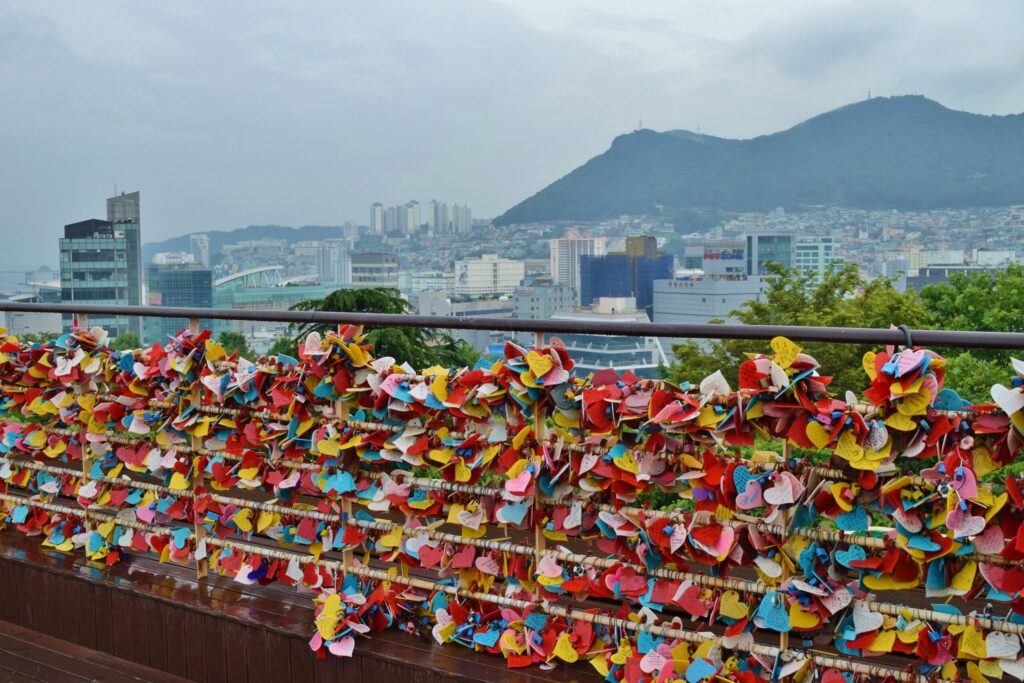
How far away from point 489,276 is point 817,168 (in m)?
23.2

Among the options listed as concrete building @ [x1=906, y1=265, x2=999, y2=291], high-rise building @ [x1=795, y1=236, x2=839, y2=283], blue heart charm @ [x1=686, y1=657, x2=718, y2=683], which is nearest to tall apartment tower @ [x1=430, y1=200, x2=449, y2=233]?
high-rise building @ [x1=795, y1=236, x2=839, y2=283]

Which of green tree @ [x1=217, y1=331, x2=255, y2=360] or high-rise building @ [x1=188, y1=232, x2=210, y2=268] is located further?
high-rise building @ [x1=188, y1=232, x2=210, y2=268]

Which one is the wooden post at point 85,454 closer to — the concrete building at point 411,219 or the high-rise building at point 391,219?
the concrete building at point 411,219

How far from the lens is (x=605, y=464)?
5.55 ft

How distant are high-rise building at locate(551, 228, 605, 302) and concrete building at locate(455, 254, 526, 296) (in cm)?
179

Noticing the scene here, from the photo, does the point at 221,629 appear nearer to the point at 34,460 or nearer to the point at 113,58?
the point at 34,460

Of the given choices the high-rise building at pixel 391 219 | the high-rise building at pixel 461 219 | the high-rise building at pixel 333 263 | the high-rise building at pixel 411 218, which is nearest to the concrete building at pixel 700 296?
the high-rise building at pixel 333 263

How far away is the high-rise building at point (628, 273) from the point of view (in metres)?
45.3

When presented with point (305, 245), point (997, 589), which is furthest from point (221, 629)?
point (305, 245)

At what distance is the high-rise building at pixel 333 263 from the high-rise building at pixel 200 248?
5.16 meters

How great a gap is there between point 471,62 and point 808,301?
58.6 metres

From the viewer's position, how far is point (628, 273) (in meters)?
45.8

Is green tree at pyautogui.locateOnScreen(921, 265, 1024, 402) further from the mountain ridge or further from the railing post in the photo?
the mountain ridge

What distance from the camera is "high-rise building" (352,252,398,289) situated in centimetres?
4625
